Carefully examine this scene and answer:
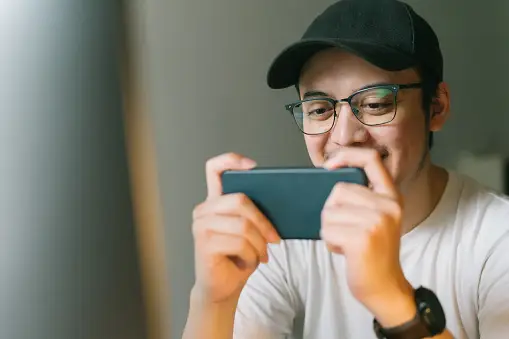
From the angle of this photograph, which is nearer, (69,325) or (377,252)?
(69,325)

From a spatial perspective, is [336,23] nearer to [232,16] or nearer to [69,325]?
[232,16]

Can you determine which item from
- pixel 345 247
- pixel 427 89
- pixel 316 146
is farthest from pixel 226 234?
pixel 427 89

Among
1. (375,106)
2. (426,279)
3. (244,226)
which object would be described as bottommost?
(426,279)

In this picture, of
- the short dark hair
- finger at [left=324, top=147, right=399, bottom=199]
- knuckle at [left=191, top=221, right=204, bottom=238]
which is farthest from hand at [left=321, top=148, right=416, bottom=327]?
the short dark hair

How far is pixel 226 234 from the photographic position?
0.50 metres

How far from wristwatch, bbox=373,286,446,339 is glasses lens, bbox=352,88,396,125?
218 millimetres

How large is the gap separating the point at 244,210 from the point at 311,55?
0.84 feet

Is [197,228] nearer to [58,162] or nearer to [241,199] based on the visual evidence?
[241,199]

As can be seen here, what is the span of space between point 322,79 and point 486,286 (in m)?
0.30

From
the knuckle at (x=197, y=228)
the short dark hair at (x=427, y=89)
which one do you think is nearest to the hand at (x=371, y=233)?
the knuckle at (x=197, y=228)

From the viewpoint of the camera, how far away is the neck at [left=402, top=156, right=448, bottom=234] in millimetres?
676

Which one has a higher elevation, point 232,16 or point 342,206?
point 232,16

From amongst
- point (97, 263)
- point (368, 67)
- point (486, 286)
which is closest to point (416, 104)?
point (368, 67)

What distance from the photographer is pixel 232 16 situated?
648 mm
